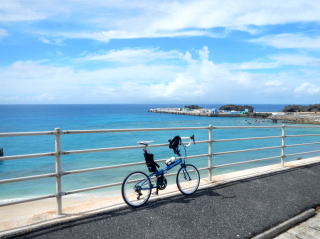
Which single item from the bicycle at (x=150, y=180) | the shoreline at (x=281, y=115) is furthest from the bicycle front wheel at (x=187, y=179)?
the shoreline at (x=281, y=115)

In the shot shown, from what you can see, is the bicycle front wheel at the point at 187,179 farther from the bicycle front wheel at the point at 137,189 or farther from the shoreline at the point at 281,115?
the shoreline at the point at 281,115

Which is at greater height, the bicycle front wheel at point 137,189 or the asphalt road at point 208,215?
the bicycle front wheel at point 137,189

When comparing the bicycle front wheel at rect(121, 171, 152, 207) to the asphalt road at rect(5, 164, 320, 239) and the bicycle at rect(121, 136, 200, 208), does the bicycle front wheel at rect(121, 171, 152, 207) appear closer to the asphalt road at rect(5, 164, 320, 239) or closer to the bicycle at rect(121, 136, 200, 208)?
the bicycle at rect(121, 136, 200, 208)

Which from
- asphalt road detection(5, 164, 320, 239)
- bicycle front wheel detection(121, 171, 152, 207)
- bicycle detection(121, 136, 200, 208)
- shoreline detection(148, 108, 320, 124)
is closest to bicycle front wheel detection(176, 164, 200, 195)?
bicycle detection(121, 136, 200, 208)

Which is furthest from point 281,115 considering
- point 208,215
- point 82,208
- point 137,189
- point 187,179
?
point 82,208

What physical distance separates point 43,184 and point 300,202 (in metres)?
14.7

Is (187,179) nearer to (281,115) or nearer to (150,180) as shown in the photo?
(150,180)

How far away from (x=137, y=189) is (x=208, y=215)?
1197 mm

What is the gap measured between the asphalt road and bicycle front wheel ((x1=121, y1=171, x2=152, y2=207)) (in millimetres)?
128

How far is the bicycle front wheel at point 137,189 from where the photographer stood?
4160 mm

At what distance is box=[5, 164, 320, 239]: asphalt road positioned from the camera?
342 centimetres

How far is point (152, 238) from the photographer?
329 centimetres

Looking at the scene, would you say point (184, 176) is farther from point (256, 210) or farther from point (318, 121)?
point (318, 121)

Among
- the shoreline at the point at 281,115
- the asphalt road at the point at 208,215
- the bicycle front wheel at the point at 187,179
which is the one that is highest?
the bicycle front wheel at the point at 187,179
